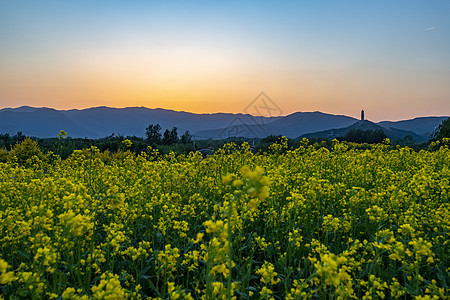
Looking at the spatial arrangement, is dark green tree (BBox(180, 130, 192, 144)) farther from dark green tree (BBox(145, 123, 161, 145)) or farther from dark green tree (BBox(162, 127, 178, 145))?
dark green tree (BBox(145, 123, 161, 145))

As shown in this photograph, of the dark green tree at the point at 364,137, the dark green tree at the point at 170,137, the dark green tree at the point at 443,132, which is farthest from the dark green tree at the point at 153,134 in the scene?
the dark green tree at the point at 364,137

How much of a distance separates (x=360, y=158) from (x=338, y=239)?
4.74 meters

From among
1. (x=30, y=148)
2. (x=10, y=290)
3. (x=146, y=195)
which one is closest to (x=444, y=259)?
(x=146, y=195)

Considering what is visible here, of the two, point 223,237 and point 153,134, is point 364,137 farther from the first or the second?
point 223,237

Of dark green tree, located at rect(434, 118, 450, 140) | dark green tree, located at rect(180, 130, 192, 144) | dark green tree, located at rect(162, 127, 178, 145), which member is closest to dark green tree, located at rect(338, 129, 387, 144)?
dark green tree, located at rect(434, 118, 450, 140)

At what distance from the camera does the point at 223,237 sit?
2.08m

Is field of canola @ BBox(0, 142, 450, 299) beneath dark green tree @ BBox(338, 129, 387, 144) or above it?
beneath

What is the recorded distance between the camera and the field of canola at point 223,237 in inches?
94.8

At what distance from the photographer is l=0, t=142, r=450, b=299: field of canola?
241 centimetres

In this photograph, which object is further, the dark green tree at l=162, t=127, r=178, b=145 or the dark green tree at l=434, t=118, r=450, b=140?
the dark green tree at l=162, t=127, r=178, b=145

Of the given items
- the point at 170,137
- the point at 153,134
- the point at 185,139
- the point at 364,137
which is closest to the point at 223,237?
the point at 170,137

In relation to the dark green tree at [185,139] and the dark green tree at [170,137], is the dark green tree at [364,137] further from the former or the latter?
the dark green tree at [170,137]

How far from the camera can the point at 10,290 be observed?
10.1ft

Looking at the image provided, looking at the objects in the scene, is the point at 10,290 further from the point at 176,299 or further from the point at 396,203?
the point at 396,203
